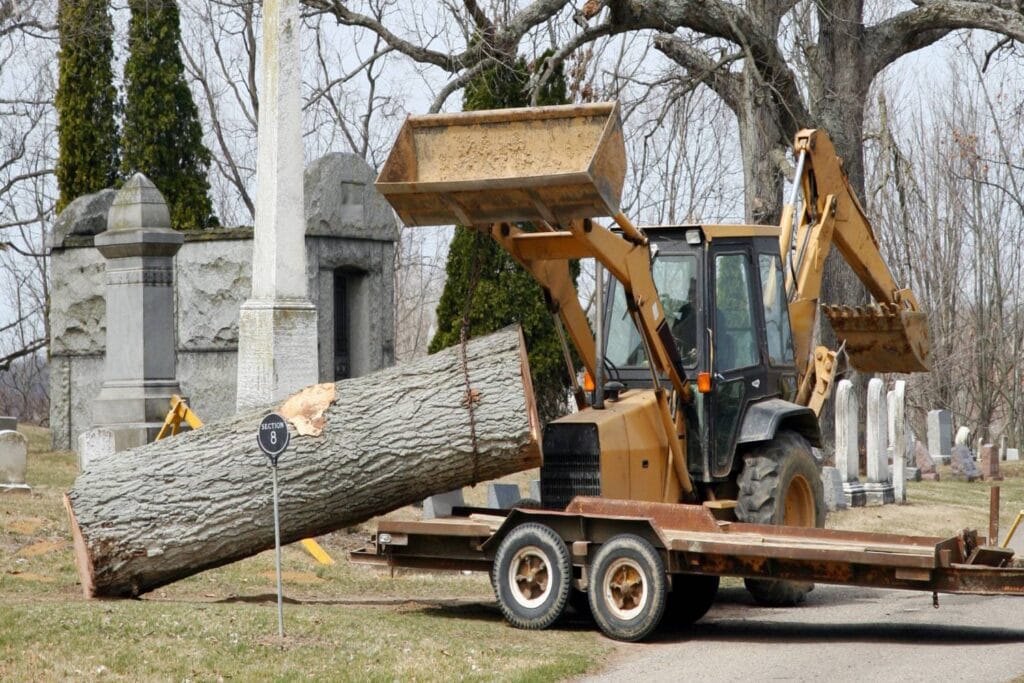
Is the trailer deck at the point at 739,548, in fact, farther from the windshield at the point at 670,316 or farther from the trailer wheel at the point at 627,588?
the windshield at the point at 670,316

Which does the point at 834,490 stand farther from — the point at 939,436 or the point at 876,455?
the point at 939,436

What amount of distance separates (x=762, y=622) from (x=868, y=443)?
33.7ft

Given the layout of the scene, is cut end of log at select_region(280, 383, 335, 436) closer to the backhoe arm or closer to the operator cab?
the operator cab

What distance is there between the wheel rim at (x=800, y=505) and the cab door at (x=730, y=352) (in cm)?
73

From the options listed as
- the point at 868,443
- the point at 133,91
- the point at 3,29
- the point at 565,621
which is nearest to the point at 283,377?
the point at 565,621

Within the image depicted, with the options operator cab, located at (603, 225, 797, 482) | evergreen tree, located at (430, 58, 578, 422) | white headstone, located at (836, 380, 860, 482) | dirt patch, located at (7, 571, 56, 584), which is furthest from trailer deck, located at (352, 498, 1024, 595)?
evergreen tree, located at (430, 58, 578, 422)

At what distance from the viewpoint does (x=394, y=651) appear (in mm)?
8648

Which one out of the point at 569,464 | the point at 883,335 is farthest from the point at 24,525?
the point at 883,335

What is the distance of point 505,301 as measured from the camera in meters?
21.5

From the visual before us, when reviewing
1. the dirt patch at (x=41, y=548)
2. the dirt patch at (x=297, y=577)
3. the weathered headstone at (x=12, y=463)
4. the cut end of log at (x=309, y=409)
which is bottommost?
the dirt patch at (x=297, y=577)

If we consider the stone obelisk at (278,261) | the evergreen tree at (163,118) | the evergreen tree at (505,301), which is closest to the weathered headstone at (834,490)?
the evergreen tree at (505,301)

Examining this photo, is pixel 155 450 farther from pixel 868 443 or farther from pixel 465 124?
pixel 868 443

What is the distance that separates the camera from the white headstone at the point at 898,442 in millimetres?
20438

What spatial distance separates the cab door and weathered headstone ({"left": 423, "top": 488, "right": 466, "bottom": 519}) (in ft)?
8.84
